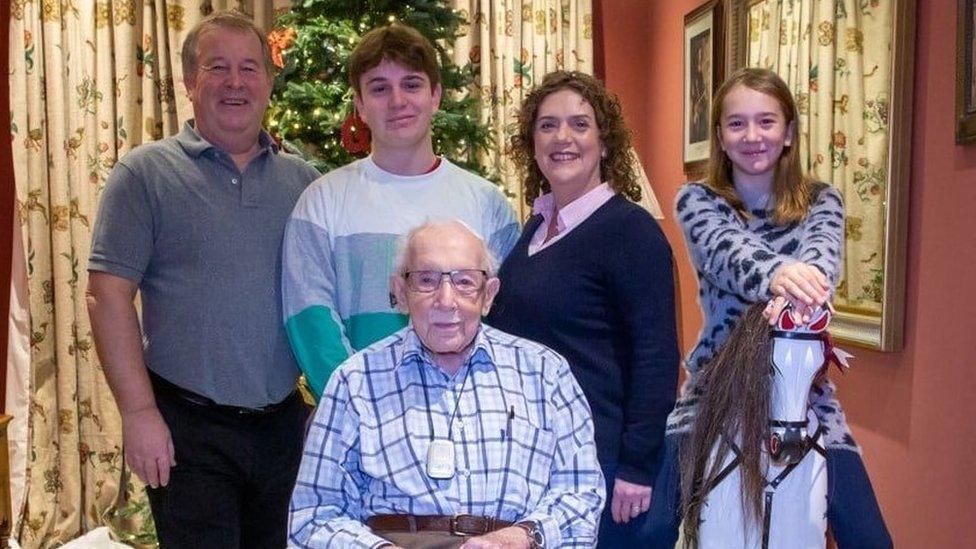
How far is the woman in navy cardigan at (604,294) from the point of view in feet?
5.53

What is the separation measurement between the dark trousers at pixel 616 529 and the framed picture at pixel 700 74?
2.19 m

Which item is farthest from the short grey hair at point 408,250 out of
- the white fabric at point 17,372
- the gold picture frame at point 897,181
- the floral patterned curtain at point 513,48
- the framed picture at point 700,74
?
the white fabric at point 17,372

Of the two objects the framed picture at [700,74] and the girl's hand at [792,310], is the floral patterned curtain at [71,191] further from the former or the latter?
the girl's hand at [792,310]

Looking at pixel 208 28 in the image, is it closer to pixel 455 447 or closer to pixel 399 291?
pixel 399 291

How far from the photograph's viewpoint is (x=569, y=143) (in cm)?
178

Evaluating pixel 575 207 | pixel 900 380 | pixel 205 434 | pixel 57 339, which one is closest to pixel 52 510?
pixel 57 339

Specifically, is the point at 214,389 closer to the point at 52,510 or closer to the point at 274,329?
the point at 274,329

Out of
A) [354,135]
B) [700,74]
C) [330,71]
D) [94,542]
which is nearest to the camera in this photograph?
[354,135]

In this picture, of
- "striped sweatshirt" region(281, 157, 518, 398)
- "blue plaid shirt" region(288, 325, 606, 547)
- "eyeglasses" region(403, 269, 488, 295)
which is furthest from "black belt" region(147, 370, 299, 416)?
"eyeglasses" region(403, 269, 488, 295)

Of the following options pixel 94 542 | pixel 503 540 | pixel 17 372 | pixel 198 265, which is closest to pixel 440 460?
pixel 503 540

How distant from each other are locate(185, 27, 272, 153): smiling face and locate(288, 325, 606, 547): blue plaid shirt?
70 centimetres

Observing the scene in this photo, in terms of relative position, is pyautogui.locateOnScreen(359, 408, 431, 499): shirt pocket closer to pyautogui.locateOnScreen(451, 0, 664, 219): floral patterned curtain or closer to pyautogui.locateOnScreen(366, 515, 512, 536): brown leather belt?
pyautogui.locateOnScreen(366, 515, 512, 536): brown leather belt

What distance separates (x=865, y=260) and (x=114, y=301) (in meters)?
2.01

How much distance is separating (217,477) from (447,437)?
65 centimetres
